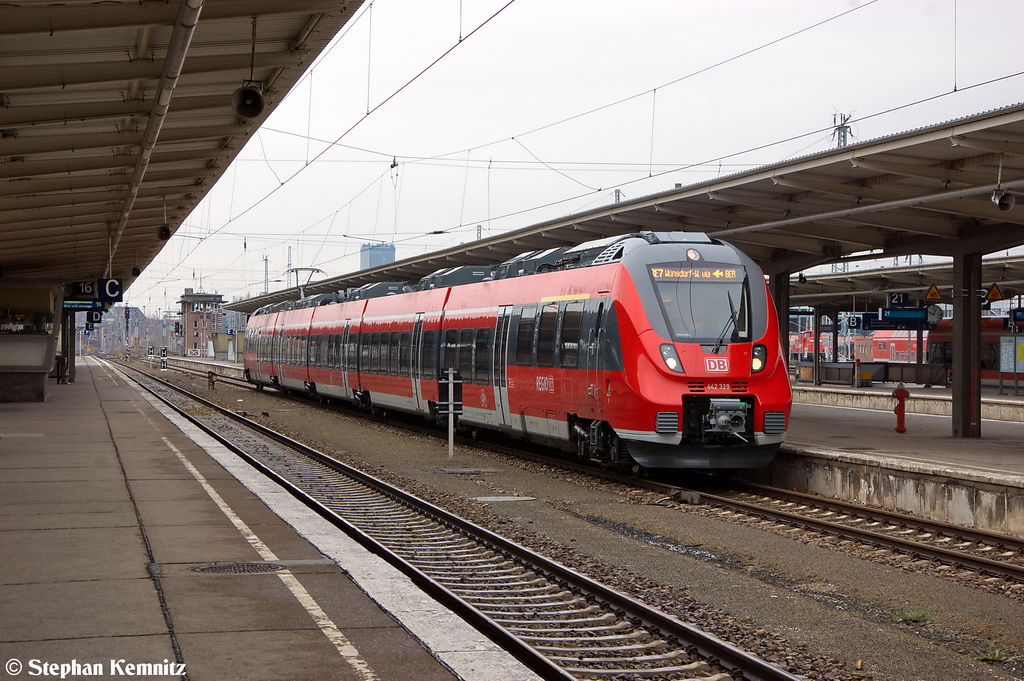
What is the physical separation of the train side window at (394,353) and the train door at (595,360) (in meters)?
10.6

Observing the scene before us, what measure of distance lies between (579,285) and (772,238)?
25.2 ft

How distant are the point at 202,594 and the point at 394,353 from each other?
58.6 ft

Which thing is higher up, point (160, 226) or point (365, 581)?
point (160, 226)

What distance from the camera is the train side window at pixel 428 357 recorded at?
22.2 meters

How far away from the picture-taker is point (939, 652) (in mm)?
6777

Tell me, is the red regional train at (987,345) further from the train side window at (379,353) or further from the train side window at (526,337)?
the train side window at (526,337)

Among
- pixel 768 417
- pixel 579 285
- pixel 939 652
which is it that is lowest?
pixel 939 652

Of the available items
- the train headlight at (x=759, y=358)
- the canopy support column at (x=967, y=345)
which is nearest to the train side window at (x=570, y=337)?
the train headlight at (x=759, y=358)

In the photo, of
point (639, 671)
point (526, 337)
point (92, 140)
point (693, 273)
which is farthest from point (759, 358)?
point (92, 140)

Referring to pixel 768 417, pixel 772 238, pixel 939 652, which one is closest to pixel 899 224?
pixel 772 238

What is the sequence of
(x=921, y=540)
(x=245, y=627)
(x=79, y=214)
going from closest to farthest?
(x=245, y=627)
(x=921, y=540)
(x=79, y=214)

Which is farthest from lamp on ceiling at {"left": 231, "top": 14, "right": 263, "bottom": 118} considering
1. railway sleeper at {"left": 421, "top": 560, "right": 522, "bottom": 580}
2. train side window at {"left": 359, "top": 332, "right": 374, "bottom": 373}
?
train side window at {"left": 359, "top": 332, "right": 374, "bottom": 373}

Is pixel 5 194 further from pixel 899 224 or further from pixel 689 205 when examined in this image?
pixel 899 224

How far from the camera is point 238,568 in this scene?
27.3 feet
